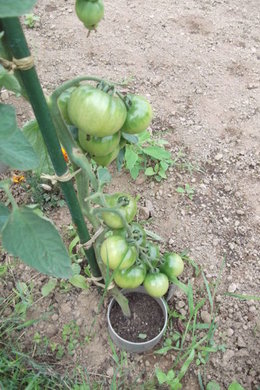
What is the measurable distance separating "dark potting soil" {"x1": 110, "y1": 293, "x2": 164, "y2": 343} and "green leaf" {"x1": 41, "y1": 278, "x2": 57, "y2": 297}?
286 millimetres

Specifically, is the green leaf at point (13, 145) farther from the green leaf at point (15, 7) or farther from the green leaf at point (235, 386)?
the green leaf at point (235, 386)

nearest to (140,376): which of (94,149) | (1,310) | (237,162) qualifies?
(1,310)

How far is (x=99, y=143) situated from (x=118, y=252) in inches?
14.3

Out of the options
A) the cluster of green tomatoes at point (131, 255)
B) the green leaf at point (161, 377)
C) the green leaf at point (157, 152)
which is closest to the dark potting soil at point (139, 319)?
the green leaf at point (161, 377)

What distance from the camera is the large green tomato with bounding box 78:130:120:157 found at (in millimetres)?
958

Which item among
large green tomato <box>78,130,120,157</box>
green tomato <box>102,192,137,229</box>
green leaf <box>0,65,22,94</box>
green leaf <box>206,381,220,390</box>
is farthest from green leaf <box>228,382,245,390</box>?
green leaf <box>0,65,22,94</box>

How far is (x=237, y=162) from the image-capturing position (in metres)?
2.27

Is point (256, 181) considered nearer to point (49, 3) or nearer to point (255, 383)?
point (255, 383)

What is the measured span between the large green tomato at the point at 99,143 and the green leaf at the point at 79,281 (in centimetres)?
79

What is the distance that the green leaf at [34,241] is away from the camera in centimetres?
84

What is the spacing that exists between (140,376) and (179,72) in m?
2.00

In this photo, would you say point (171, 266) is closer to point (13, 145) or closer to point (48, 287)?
point (48, 287)

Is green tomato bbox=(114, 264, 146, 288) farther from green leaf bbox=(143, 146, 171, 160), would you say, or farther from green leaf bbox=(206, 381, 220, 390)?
green leaf bbox=(143, 146, 171, 160)

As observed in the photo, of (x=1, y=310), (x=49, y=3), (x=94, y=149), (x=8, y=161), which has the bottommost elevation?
(x=1, y=310)
